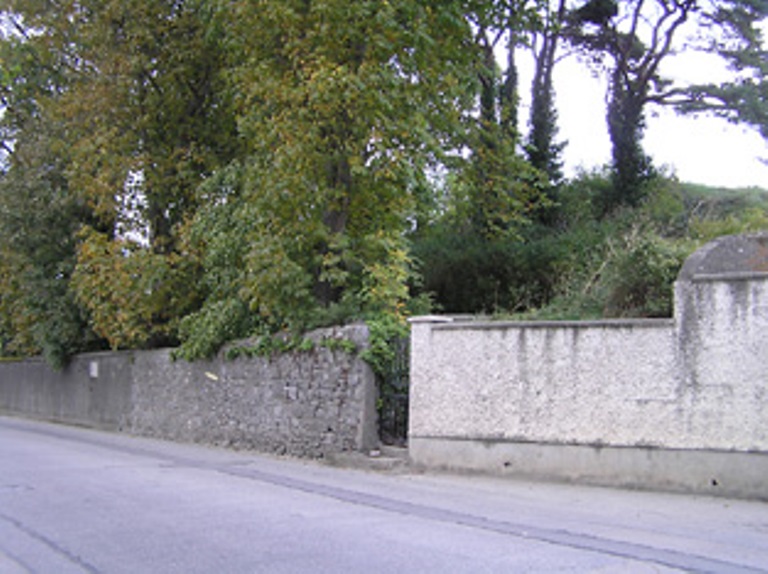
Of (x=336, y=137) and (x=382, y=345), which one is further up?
(x=336, y=137)

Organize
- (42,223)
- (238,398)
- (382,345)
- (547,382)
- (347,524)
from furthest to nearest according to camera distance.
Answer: (42,223), (238,398), (382,345), (547,382), (347,524)

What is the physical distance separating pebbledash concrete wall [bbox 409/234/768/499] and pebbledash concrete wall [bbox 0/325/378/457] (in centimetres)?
157

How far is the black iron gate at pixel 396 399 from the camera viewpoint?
13.3 m

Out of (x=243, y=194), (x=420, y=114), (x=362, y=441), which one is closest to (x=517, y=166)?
(x=420, y=114)

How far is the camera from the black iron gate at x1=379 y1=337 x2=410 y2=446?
13266 millimetres

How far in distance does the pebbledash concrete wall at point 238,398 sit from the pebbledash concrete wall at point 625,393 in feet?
5.16

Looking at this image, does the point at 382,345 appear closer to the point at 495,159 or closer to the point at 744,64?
the point at 495,159

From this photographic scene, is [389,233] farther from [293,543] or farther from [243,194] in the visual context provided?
[293,543]

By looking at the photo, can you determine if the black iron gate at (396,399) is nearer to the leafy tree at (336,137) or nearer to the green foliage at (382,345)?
the green foliage at (382,345)

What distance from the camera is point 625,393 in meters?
10.7

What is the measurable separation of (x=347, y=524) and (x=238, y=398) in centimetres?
840

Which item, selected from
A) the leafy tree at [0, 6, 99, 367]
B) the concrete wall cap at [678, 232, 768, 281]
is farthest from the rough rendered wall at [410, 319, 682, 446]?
the leafy tree at [0, 6, 99, 367]

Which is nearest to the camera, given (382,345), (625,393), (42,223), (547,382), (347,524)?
(347,524)

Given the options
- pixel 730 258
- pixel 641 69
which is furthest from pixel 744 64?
pixel 730 258
